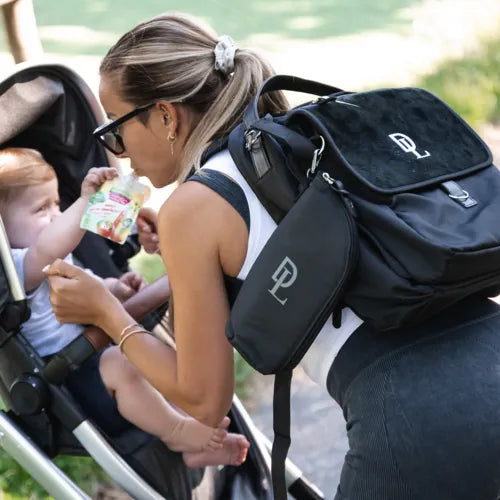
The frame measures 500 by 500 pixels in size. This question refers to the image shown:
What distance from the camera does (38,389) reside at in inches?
93.7

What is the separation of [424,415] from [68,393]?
43.8 inches

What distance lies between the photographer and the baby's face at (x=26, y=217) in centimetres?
264

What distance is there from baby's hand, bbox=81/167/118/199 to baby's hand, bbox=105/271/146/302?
0.37 metres

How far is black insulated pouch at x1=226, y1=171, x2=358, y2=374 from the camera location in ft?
5.73

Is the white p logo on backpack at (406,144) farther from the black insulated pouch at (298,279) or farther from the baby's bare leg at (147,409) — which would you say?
the baby's bare leg at (147,409)

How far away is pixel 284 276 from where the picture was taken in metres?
1.79

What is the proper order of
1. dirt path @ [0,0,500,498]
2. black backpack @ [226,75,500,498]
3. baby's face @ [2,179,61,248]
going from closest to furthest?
black backpack @ [226,75,500,498] < baby's face @ [2,179,61,248] < dirt path @ [0,0,500,498]

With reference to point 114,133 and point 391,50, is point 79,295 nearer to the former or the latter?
point 114,133

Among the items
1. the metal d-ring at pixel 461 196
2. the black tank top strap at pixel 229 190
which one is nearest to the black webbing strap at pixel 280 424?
the black tank top strap at pixel 229 190

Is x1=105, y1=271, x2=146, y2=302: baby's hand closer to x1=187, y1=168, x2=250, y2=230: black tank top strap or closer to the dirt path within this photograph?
x1=187, y1=168, x2=250, y2=230: black tank top strap

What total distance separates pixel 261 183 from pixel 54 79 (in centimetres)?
114

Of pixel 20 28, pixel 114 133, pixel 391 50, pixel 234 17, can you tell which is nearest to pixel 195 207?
pixel 114 133

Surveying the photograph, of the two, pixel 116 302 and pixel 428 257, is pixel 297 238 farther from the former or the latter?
pixel 116 302

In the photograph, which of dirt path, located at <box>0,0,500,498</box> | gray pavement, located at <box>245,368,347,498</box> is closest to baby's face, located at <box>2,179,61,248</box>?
gray pavement, located at <box>245,368,347,498</box>
